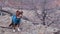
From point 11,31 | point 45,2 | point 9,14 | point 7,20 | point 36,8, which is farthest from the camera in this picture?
point 45,2

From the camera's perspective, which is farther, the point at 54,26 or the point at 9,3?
the point at 9,3

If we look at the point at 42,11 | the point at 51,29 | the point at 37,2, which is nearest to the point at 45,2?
the point at 37,2

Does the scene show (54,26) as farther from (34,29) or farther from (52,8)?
(52,8)

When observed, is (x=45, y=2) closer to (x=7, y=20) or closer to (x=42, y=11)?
(x=42, y=11)

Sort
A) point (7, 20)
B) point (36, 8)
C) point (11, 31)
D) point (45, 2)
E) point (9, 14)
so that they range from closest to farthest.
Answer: point (11, 31) → point (7, 20) → point (9, 14) → point (36, 8) → point (45, 2)

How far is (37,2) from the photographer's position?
20.6ft

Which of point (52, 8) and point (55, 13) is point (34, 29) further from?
point (52, 8)

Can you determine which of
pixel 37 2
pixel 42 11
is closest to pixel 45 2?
pixel 37 2

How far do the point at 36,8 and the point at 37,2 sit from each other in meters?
0.49

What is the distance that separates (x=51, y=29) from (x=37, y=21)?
1.83 feet

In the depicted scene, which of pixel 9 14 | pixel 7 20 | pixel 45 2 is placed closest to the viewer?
pixel 7 20

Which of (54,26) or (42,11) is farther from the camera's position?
(42,11)

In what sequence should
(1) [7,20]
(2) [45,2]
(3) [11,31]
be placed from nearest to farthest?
(3) [11,31], (1) [7,20], (2) [45,2]

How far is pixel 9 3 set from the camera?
6258mm
